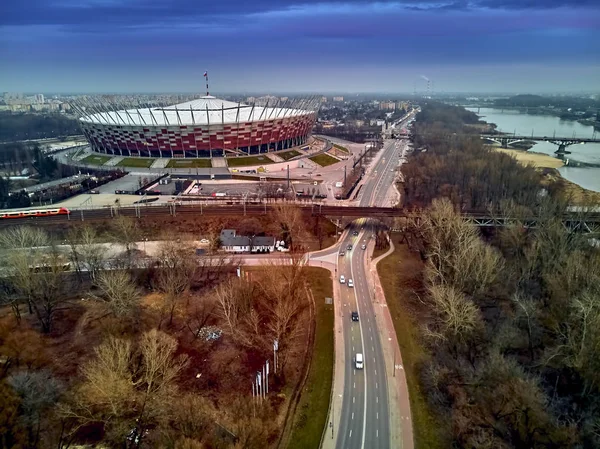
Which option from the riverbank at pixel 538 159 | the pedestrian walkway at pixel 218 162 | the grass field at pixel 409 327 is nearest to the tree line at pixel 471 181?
the grass field at pixel 409 327

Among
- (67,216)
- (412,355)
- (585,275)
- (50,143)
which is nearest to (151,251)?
(67,216)

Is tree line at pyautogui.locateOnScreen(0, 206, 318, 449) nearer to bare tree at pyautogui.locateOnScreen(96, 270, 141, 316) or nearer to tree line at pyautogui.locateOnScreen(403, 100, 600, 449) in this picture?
bare tree at pyautogui.locateOnScreen(96, 270, 141, 316)

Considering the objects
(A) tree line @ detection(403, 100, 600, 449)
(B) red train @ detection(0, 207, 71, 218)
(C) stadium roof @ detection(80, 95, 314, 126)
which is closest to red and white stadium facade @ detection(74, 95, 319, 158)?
(C) stadium roof @ detection(80, 95, 314, 126)

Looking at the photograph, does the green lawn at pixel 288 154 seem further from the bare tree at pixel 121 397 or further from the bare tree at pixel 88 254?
the bare tree at pixel 121 397

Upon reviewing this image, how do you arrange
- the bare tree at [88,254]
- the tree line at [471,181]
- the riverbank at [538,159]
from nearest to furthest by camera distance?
the bare tree at [88,254]
the tree line at [471,181]
the riverbank at [538,159]

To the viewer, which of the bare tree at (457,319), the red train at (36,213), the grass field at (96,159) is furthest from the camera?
the grass field at (96,159)
